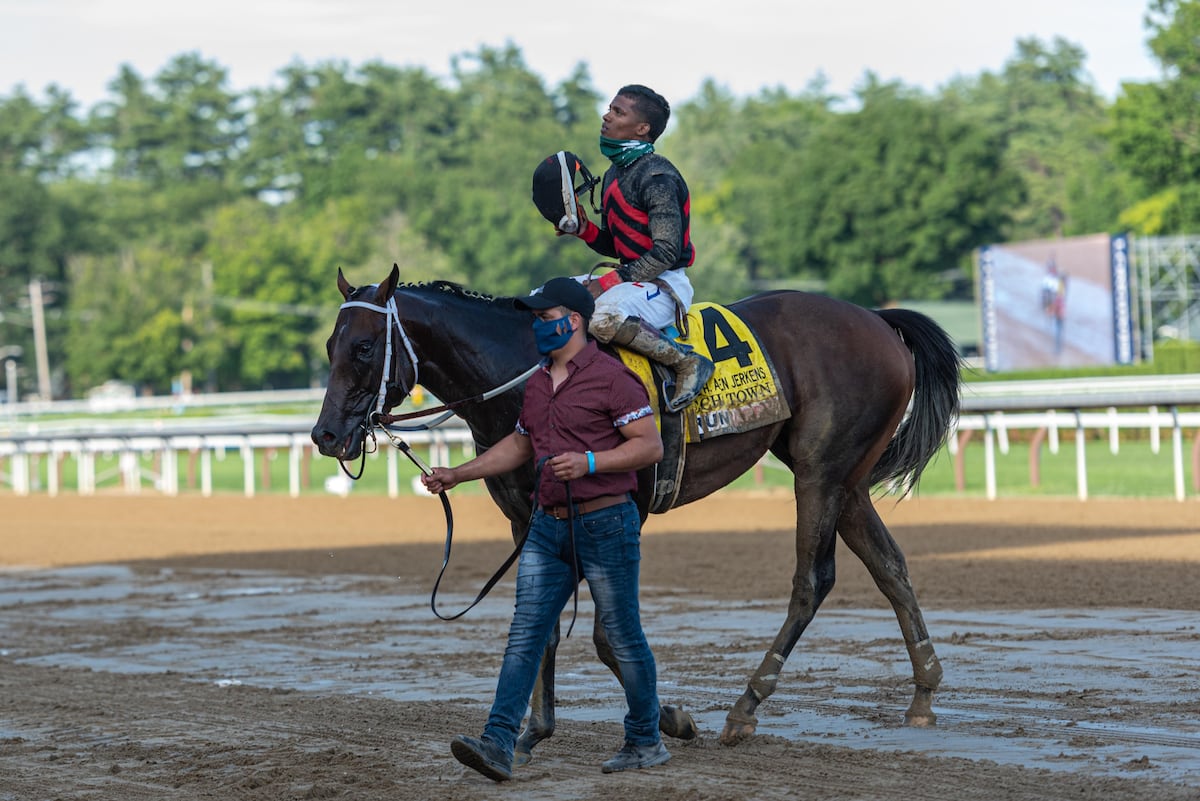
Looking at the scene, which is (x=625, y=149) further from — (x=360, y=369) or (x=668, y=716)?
(x=668, y=716)

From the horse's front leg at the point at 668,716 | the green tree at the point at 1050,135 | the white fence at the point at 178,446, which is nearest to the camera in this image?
the horse's front leg at the point at 668,716

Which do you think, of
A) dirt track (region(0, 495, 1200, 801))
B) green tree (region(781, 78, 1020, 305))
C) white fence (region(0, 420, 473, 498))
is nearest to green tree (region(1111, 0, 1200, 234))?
green tree (region(781, 78, 1020, 305))

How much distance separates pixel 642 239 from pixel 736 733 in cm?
195

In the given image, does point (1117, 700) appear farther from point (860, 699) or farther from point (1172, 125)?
point (1172, 125)

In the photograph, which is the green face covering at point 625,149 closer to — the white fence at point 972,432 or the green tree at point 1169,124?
the white fence at point 972,432

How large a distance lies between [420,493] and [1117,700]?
63.8 ft

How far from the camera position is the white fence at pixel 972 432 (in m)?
19.7

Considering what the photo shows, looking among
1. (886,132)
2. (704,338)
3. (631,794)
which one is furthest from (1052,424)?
(886,132)

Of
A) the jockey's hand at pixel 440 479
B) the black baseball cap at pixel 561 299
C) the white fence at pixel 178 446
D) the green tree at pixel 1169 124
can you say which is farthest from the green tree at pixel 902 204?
the jockey's hand at pixel 440 479

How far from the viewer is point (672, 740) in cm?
655

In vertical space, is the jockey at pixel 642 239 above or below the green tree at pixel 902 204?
below

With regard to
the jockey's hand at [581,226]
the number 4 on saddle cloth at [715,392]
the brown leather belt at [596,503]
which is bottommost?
the brown leather belt at [596,503]

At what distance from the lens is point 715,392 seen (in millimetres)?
6684

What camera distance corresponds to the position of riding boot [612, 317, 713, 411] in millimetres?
6359
